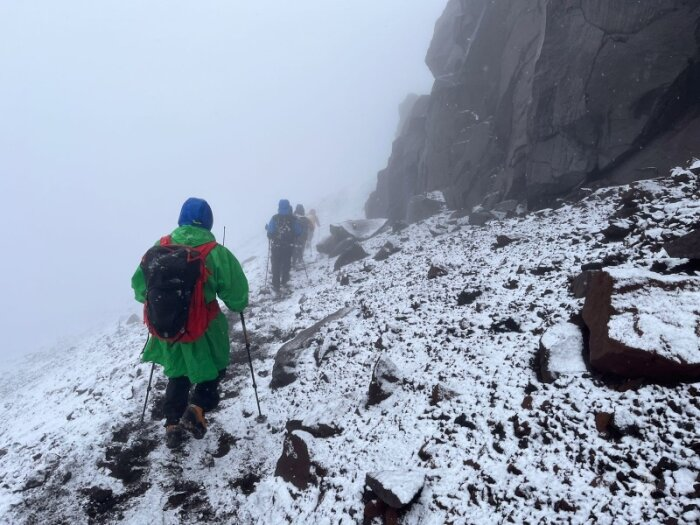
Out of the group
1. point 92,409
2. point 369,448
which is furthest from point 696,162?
point 92,409

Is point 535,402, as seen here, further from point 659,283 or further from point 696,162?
point 696,162

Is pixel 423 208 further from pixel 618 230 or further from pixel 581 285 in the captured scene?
pixel 581 285

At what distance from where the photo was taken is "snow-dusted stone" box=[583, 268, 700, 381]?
3355 mm

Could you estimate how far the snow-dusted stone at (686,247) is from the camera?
15.3ft

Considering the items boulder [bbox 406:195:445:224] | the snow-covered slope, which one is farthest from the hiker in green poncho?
boulder [bbox 406:195:445:224]

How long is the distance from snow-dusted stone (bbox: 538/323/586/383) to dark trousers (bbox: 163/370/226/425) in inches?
180

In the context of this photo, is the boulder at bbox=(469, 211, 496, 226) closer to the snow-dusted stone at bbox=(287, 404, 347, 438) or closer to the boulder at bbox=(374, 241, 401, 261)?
the boulder at bbox=(374, 241, 401, 261)

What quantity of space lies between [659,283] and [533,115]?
10421 millimetres

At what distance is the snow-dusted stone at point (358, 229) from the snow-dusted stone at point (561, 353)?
55.2 feet

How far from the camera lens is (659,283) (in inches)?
160

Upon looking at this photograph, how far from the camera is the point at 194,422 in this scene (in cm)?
541

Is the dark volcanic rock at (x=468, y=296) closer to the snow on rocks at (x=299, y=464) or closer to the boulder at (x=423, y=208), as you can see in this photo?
the snow on rocks at (x=299, y=464)

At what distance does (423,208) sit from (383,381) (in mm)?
15666

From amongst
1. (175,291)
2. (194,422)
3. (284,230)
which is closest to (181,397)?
(194,422)
